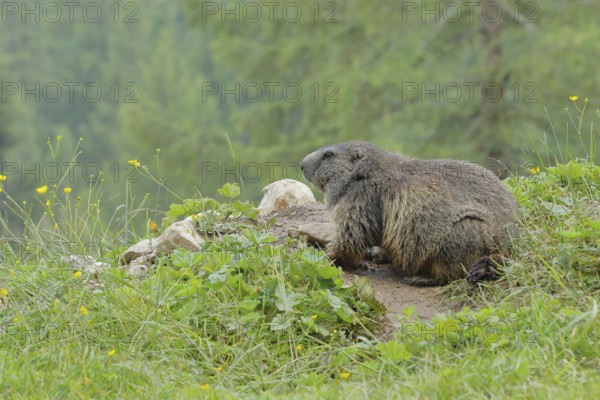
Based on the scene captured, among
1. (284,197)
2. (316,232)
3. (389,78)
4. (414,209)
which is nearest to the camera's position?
(414,209)

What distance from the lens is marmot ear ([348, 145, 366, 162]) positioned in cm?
589

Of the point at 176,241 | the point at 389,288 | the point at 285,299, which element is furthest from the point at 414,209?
the point at 176,241

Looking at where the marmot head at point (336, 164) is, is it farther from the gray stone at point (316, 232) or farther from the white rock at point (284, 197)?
the white rock at point (284, 197)

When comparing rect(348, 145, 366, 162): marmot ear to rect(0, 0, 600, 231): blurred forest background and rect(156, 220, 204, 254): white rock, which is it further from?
rect(0, 0, 600, 231): blurred forest background

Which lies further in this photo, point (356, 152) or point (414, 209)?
point (356, 152)

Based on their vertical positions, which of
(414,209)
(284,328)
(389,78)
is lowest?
(389,78)

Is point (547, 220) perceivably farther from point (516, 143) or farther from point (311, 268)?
point (516, 143)

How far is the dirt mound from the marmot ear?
624mm

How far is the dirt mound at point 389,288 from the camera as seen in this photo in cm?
508

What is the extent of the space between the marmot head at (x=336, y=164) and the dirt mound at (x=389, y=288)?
421mm

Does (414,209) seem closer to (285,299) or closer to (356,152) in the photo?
(356,152)

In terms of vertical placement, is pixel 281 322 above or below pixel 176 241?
below

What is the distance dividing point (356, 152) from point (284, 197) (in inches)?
39.8

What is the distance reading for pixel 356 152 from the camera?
232 inches
